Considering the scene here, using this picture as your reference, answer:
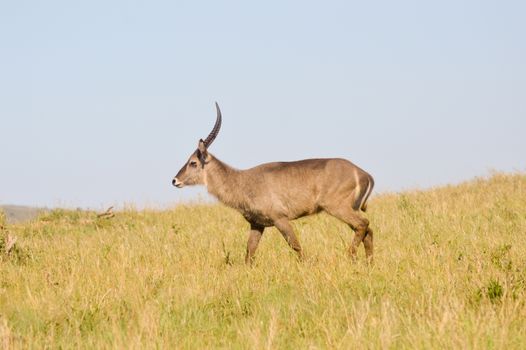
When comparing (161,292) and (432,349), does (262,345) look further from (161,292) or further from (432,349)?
(161,292)

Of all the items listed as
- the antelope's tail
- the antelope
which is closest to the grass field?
the antelope

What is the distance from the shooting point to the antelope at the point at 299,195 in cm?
984

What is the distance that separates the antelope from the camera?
984cm

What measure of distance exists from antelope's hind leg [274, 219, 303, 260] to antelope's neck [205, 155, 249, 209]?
0.82 m

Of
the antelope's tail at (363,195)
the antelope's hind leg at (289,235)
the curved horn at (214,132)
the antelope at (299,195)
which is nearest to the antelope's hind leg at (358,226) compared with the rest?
the antelope at (299,195)

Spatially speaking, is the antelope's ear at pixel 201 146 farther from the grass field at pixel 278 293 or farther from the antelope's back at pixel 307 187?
the grass field at pixel 278 293

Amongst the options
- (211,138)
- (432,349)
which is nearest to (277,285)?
(432,349)

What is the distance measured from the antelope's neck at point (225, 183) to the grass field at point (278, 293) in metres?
0.80

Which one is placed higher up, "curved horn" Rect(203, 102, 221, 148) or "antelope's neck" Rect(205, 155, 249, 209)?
"curved horn" Rect(203, 102, 221, 148)

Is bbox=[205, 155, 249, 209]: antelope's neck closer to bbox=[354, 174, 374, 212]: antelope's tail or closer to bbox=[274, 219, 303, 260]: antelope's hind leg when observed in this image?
bbox=[274, 219, 303, 260]: antelope's hind leg

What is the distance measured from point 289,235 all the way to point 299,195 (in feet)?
2.32

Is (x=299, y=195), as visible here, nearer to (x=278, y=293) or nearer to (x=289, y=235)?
(x=289, y=235)

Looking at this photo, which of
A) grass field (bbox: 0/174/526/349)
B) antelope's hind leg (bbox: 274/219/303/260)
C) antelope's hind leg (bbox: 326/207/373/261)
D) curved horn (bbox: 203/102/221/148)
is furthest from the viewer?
curved horn (bbox: 203/102/221/148)

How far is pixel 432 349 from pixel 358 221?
532 centimetres
